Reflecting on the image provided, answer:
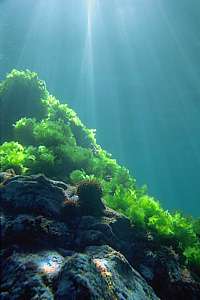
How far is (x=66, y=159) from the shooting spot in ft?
36.1

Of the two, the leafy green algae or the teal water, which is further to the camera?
the teal water

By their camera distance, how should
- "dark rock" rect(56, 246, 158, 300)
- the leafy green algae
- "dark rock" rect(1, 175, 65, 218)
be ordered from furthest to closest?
1. the leafy green algae
2. "dark rock" rect(1, 175, 65, 218)
3. "dark rock" rect(56, 246, 158, 300)

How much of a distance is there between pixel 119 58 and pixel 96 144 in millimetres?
27520

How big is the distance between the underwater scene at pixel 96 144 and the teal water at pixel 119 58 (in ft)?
0.56

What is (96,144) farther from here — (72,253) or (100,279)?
(100,279)

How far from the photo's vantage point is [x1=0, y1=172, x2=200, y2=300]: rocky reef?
16.9 ft

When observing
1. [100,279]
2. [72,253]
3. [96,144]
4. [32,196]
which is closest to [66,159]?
[32,196]

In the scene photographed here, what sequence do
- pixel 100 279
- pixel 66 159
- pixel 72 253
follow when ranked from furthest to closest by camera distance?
pixel 66 159, pixel 72 253, pixel 100 279

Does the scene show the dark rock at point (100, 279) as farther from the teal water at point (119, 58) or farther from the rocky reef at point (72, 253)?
the teal water at point (119, 58)

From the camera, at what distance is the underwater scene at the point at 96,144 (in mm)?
6078

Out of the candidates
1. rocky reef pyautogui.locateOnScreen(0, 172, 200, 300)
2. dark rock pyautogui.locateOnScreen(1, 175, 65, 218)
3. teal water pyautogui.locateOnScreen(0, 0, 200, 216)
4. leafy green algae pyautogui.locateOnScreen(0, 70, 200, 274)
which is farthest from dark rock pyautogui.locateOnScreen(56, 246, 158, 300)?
teal water pyautogui.locateOnScreen(0, 0, 200, 216)

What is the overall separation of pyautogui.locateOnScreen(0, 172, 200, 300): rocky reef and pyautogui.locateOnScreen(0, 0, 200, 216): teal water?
86.4 ft

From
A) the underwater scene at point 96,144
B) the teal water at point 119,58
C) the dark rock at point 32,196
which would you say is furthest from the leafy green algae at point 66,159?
the teal water at point 119,58

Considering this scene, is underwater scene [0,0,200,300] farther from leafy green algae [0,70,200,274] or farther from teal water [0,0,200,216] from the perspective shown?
teal water [0,0,200,216]
